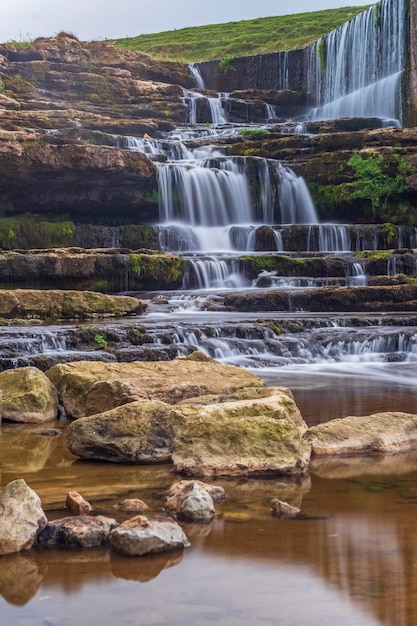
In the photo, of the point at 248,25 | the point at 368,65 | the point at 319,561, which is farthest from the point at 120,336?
the point at 248,25

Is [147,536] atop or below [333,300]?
atop

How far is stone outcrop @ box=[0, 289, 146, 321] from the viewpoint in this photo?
13.7 metres

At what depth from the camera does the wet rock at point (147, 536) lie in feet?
11.7

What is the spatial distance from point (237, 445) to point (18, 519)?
186 centimetres

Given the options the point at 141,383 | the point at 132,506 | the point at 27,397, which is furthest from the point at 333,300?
the point at 132,506

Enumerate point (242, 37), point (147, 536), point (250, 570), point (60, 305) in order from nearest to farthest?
point (250, 570) < point (147, 536) < point (60, 305) < point (242, 37)

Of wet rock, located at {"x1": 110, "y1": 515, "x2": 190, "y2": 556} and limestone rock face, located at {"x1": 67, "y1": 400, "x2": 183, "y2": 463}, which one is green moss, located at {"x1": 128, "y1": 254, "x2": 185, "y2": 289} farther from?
wet rock, located at {"x1": 110, "y1": 515, "x2": 190, "y2": 556}

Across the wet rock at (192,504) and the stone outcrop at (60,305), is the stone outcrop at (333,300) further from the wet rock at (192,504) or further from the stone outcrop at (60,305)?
the wet rock at (192,504)

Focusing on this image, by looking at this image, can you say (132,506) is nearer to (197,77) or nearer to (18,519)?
(18,519)

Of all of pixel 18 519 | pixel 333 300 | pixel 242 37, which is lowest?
pixel 333 300

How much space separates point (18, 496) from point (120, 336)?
765 cm

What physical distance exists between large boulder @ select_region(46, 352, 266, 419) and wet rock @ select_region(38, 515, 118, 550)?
2876 millimetres

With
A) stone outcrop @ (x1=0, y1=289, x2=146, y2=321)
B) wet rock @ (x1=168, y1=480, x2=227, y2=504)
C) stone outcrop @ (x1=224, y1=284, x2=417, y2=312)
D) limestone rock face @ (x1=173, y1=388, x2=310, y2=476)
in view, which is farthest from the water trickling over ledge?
wet rock @ (x1=168, y1=480, x2=227, y2=504)

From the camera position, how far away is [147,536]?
3.61 meters
